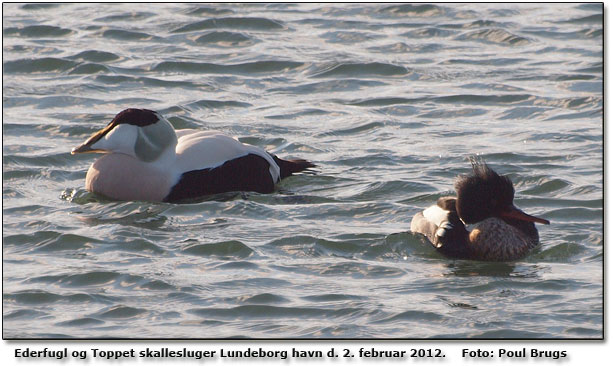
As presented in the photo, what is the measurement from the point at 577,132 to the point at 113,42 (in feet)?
18.1

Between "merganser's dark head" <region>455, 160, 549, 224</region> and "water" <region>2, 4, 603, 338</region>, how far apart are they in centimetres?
34

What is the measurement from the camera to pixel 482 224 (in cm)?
773

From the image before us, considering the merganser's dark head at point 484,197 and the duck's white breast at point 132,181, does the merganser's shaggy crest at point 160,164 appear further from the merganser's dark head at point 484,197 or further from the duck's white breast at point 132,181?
the merganser's dark head at point 484,197

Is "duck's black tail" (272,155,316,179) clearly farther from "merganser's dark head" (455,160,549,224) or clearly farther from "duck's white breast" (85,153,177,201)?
"merganser's dark head" (455,160,549,224)

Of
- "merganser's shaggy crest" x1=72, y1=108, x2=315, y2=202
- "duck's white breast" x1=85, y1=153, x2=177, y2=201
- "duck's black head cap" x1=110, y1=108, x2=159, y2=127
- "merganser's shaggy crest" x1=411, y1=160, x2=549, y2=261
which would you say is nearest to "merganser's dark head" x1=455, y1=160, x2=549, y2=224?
"merganser's shaggy crest" x1=411, y1=160, x2=549, y2=261

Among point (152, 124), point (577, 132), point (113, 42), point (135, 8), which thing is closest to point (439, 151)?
point (577, 132)

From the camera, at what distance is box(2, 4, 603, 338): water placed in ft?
21.7

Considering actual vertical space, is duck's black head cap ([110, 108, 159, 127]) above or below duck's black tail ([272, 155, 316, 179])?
above

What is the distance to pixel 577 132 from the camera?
10.6m

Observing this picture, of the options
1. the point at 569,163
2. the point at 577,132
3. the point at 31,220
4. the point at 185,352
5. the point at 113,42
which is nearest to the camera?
the point at 185,352

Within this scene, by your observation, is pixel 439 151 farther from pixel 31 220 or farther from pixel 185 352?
pixel 185 352

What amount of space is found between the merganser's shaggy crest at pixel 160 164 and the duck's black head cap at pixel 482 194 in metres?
1.79

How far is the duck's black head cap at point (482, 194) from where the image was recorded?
771cm

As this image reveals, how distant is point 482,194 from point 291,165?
2.08 metres
